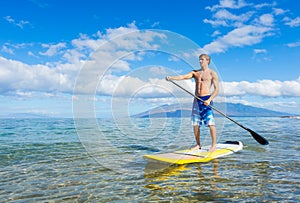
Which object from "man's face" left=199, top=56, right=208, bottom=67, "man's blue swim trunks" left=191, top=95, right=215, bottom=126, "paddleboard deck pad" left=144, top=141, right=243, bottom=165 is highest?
"man's face" left=199, top=56, right=208, bottom=67

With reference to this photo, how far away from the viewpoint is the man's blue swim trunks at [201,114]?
858cm

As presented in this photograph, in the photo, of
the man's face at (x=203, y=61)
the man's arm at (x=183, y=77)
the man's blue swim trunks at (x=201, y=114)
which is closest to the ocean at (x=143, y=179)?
the man's blue swim trunks at (x=201, y=114)

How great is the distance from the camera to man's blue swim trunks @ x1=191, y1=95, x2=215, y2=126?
8.58 m

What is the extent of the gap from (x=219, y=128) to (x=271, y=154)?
1966 mm

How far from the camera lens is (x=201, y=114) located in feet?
28.7

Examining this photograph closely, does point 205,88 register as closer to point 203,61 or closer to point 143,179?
point 203,61

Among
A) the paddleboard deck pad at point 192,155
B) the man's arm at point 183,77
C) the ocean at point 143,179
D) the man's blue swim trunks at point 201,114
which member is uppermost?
the man's arm at point 183,77

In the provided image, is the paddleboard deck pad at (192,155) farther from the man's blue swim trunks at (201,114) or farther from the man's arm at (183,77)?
the man's arm at (183,77)

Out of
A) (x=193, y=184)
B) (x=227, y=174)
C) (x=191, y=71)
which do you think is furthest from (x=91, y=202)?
(x=191, y=71)

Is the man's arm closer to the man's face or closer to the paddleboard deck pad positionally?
the man's face

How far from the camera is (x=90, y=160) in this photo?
338 inches

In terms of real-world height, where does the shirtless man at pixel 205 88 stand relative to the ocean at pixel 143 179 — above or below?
above

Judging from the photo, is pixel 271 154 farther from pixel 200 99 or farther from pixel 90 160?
pixel 90 160

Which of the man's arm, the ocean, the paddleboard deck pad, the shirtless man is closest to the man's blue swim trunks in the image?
the shirtless man
